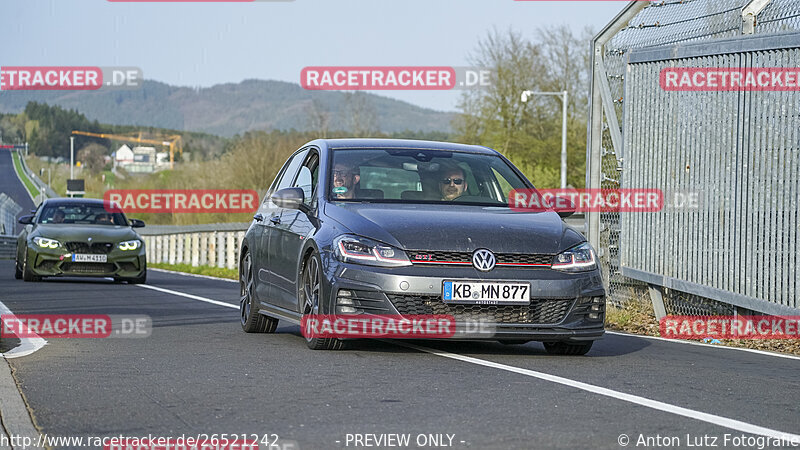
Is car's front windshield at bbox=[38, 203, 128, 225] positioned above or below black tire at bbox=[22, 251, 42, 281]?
above

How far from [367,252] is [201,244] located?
101ft

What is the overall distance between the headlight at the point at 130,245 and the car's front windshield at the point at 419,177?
11579 millimetres

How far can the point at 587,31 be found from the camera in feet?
206

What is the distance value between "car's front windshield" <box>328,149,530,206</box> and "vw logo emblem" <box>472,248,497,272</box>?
3.91 ft

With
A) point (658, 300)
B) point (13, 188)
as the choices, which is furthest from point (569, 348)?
point (13, 188)

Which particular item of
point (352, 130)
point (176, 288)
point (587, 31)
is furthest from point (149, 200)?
point (176, 288)

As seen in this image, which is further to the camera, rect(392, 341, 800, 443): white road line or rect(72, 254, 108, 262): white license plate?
rect(72, 254, 108, 262): white license plate

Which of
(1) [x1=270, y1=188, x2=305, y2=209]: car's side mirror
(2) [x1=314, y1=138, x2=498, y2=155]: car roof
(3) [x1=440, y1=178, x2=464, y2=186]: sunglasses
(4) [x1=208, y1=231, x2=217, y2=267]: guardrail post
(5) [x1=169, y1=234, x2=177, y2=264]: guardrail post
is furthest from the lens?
(5) [x1=169, y1=234, x2=177, y2=264]: guardrail post

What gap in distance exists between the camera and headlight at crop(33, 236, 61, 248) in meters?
20.6

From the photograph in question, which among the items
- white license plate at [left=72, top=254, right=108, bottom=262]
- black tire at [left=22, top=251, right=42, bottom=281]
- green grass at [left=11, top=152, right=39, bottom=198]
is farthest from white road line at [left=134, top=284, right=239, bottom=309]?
green grass at [left=11, top=152, right=39, bottom=198]

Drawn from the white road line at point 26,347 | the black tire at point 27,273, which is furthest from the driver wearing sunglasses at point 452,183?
the black tire at point 27,273

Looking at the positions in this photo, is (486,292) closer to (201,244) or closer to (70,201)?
(70,201)

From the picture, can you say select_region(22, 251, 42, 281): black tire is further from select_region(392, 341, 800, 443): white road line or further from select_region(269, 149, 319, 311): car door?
→ select_region(392, 341, 800, 443): white road line

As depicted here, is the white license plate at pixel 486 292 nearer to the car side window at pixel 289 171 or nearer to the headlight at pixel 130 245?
the car side window at pixel 289 171
